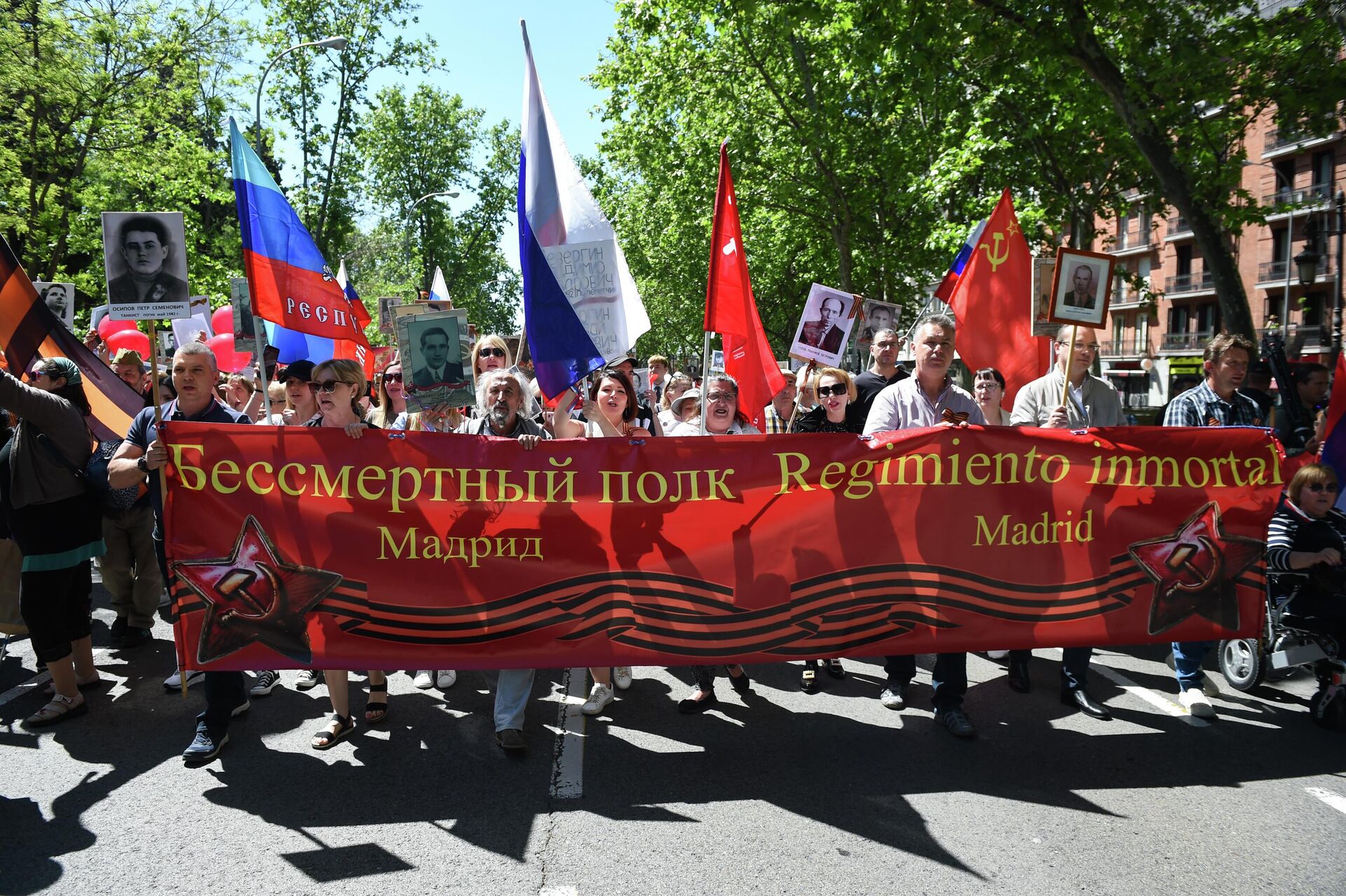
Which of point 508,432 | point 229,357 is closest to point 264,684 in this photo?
point 508,432

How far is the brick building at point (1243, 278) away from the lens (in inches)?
1484

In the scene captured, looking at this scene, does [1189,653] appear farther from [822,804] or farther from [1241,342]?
[822,804]

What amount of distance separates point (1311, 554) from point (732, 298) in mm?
3541

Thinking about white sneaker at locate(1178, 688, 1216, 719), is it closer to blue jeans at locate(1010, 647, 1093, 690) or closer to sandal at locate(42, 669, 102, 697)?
blue jeans at locate(1010, 647, 1093, 690)

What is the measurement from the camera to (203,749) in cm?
454

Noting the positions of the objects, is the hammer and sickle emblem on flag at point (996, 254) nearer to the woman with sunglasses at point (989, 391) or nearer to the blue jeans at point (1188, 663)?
the woman with sunglasses at point (989, 391)

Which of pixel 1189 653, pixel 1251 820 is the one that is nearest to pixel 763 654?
pixel 1251 820

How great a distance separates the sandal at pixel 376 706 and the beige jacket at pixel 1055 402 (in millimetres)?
4138

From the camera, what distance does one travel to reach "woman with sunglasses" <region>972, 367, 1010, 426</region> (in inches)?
261

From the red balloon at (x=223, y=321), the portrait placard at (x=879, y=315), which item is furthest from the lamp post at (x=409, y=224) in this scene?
the portrait placard at (x=879, y=315)

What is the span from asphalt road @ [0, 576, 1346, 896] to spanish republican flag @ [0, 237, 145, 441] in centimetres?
168

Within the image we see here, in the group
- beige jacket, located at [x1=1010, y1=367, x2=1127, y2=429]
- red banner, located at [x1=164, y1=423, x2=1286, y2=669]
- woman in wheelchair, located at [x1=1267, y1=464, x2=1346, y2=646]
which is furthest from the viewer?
beige jacket, located at [x1=1010, y1=367, x2=1127, y2=429]

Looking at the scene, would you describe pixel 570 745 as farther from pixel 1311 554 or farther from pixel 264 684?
pixel 1311 554

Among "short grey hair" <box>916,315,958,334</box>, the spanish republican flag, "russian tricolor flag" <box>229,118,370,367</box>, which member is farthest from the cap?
"short grey hair" <box>916,315,958,334</box>
